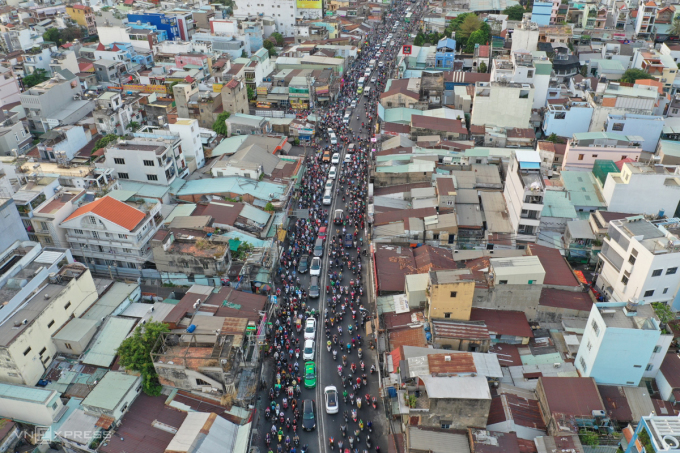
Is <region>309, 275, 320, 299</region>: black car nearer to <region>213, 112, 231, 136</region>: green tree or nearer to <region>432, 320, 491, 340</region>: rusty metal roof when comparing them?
<region>432, 320, 491, 340</region>: rusty metal roof

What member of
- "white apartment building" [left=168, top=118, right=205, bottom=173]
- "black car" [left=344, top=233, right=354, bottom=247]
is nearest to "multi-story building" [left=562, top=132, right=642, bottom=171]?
"black car" [left=344, top=233, right=354, bottom=247]

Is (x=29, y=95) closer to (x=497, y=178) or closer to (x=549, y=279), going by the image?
(x=497, y=178)

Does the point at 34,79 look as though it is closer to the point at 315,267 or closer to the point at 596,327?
the point at 315,267

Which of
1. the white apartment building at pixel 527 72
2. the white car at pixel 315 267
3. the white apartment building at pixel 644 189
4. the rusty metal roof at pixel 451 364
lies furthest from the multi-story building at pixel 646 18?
the rusty metal roof at pixel 451 364

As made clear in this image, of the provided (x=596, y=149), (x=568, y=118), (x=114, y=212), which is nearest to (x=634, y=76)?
(x=568, y=118)

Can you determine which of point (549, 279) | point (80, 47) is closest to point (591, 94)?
point (549, 279)

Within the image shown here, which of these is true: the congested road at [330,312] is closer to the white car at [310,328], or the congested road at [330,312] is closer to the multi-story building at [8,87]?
the white car at [310,328]

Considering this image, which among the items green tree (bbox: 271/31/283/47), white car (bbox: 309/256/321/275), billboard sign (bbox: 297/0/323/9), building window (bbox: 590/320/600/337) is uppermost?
billboard sign (bbox: 297/0/323/9)
